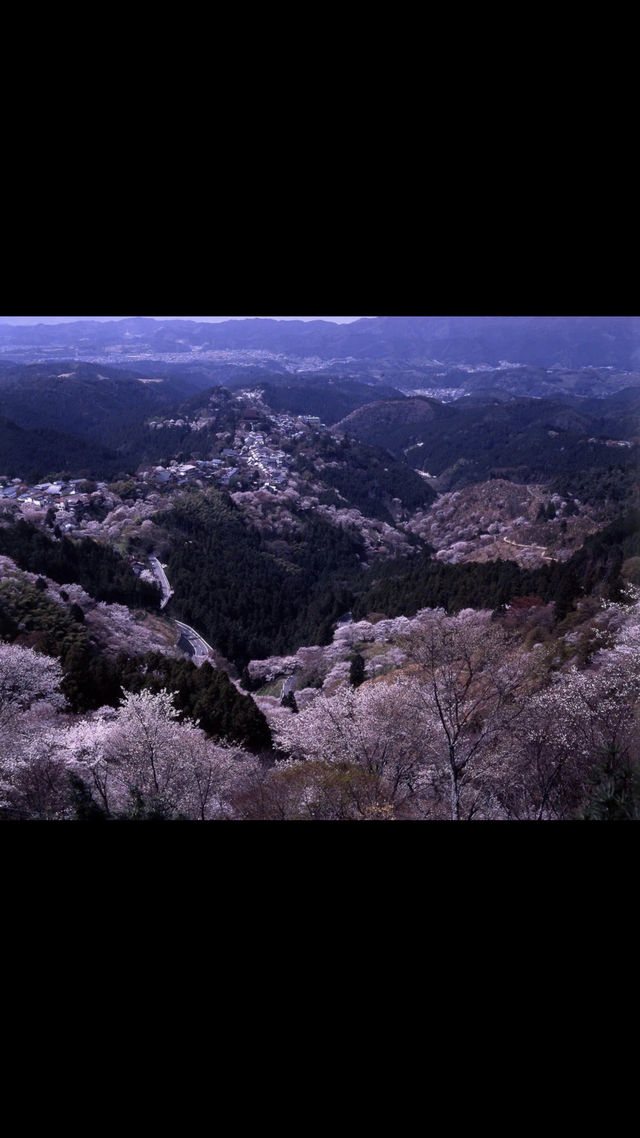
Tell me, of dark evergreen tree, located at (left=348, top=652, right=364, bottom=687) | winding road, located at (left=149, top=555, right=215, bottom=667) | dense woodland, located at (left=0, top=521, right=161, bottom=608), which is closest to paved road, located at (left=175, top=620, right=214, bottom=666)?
winding road, located at (left=149, top=555, right=215, bottom=667)

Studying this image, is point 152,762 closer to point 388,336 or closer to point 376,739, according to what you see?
point 376,739

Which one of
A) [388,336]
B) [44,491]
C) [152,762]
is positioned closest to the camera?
[152,762]

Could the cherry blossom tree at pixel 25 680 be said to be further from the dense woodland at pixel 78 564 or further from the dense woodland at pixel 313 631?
the dense woodland at pixel 78 564

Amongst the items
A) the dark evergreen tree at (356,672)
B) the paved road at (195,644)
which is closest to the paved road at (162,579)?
the paved road at (195,644)

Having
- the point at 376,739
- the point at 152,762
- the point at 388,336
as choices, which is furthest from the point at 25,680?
the point at 388,336

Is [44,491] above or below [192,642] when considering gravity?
above

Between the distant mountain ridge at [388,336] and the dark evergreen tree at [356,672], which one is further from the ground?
the distant mountain ridge at [388,336]

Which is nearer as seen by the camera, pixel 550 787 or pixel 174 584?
pixel 550 787

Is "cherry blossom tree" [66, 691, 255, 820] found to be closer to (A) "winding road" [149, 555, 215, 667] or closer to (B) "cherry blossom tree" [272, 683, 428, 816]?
(B) "cherry blossom tree" [272, 683, 428, 816]

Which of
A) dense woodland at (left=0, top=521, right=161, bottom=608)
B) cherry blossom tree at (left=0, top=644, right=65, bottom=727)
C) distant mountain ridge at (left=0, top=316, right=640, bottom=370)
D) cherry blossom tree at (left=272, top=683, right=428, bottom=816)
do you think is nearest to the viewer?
distant mountain ridge at (left=0, top=316, right=640, bottom=370)

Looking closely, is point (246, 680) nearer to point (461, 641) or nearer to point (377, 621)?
point (377, 621)
